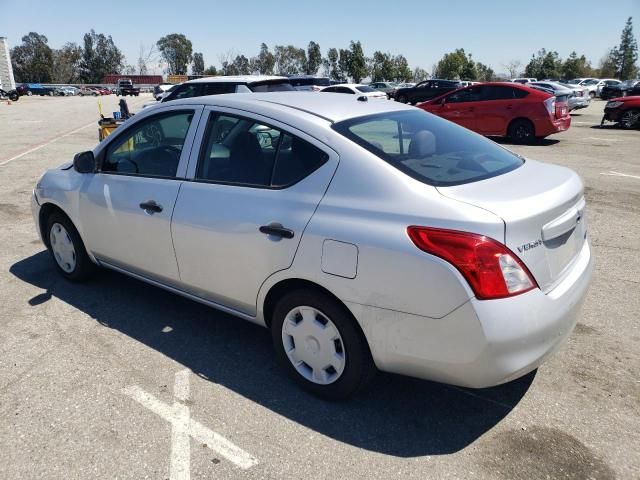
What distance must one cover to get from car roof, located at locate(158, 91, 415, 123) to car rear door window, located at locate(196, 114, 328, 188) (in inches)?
4.0

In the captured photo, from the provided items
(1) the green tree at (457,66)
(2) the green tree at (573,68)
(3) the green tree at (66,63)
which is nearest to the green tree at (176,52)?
(3) the green tree at (66,63)

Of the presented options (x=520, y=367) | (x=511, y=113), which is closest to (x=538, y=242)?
(x=520, y=367)

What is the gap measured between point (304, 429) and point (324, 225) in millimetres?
1079

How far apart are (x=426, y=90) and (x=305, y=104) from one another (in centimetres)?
2671

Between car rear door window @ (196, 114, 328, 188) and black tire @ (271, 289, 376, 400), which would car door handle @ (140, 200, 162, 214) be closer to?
car rear door window @ (196, 114, 328, 188)

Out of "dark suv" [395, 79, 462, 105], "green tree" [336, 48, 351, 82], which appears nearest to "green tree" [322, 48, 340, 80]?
"green tree" [336, 48, 351, 82]

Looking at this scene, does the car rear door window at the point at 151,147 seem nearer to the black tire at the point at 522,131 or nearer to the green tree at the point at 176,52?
the black tire at the point at 522,131

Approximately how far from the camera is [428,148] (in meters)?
3.05

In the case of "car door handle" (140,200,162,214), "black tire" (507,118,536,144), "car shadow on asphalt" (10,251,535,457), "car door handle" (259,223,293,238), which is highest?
"car door handle" (259,223,293,238)

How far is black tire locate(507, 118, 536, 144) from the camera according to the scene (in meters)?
13.6

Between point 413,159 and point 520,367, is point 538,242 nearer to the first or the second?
point 520,367

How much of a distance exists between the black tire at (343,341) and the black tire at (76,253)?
2.23 meters

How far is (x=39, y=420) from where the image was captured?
2.75m

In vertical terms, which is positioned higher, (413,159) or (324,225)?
(413,159)
